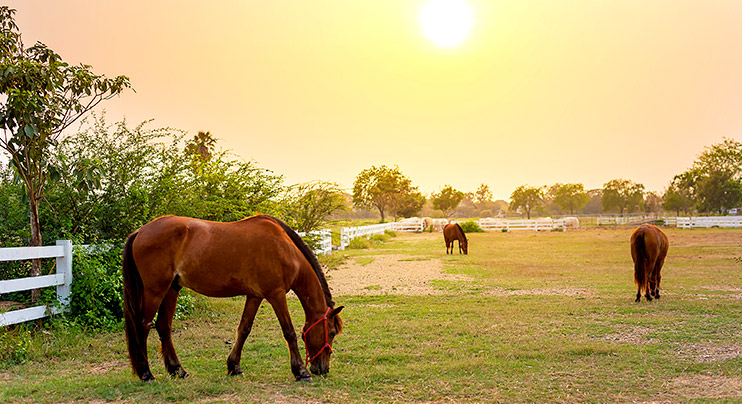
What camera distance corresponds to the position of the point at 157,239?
16.4 feet

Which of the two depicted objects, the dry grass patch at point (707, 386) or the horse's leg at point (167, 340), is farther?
the horse's leg at point (167, 340)

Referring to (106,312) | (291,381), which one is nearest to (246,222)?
(291,381)

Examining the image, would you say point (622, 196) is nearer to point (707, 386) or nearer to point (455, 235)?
point (455, 235)

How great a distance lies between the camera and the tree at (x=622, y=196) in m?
88.4

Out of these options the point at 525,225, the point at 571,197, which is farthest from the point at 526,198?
the point at 525,225

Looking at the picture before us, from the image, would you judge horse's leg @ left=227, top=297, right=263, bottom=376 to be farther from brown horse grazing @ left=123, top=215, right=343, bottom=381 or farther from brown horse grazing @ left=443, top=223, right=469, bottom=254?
brown horse grazing @ left=443, top=223, right=469, bottom=254

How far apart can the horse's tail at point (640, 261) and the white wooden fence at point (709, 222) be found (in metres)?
38.4

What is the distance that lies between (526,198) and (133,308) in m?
104

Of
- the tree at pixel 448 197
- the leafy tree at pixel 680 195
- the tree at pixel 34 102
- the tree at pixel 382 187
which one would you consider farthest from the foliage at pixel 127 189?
the tree at pixel 448 197

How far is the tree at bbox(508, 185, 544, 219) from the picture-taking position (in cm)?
10200

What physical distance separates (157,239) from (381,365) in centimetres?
270

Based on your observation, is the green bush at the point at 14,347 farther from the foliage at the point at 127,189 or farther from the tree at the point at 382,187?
the tree at the point at 382,187

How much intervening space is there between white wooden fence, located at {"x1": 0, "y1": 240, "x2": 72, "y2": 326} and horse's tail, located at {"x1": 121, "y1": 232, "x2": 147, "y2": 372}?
2043 mm

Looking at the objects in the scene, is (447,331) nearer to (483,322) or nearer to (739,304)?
(483,322)
